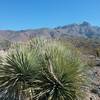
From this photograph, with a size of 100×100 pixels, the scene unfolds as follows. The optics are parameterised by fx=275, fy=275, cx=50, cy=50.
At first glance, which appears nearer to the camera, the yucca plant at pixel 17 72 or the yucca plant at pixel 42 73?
the yucca plant at pixel 42 73

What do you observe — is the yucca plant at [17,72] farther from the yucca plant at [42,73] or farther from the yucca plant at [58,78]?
the yucca plant at [58,78]

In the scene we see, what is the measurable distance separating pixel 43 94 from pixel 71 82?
2.74 ft

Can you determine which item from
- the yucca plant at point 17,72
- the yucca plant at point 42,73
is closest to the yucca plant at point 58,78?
the yucca plant at point 42,73

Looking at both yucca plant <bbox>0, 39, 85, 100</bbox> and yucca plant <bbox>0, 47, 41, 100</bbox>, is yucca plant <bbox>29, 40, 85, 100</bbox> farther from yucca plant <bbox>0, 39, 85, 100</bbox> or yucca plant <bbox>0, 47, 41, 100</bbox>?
yucca plant <bbox>0, 47, 41, 100</bbox>

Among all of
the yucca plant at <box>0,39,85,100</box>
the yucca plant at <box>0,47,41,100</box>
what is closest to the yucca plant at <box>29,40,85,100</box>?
the yucca plant at <box>0,39,85,100</box>

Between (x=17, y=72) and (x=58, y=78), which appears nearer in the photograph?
(x=58, y=78)

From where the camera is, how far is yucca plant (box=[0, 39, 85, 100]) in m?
7.28

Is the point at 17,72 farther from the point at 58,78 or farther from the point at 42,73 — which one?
the point at 58,78

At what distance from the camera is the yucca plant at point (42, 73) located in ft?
23.9

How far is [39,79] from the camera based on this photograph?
7.38 metres

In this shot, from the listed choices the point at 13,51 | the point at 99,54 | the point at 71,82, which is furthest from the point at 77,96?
the point at 99,54

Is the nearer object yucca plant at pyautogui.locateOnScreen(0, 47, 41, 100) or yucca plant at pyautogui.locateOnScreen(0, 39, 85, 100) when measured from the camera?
yucca plant at pyautogui.locateOnScreen(0, 39, 85, 100)

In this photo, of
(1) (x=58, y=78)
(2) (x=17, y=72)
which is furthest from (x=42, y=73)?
(2) (x=17, y=72)

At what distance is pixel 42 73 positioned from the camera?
7.35 m
